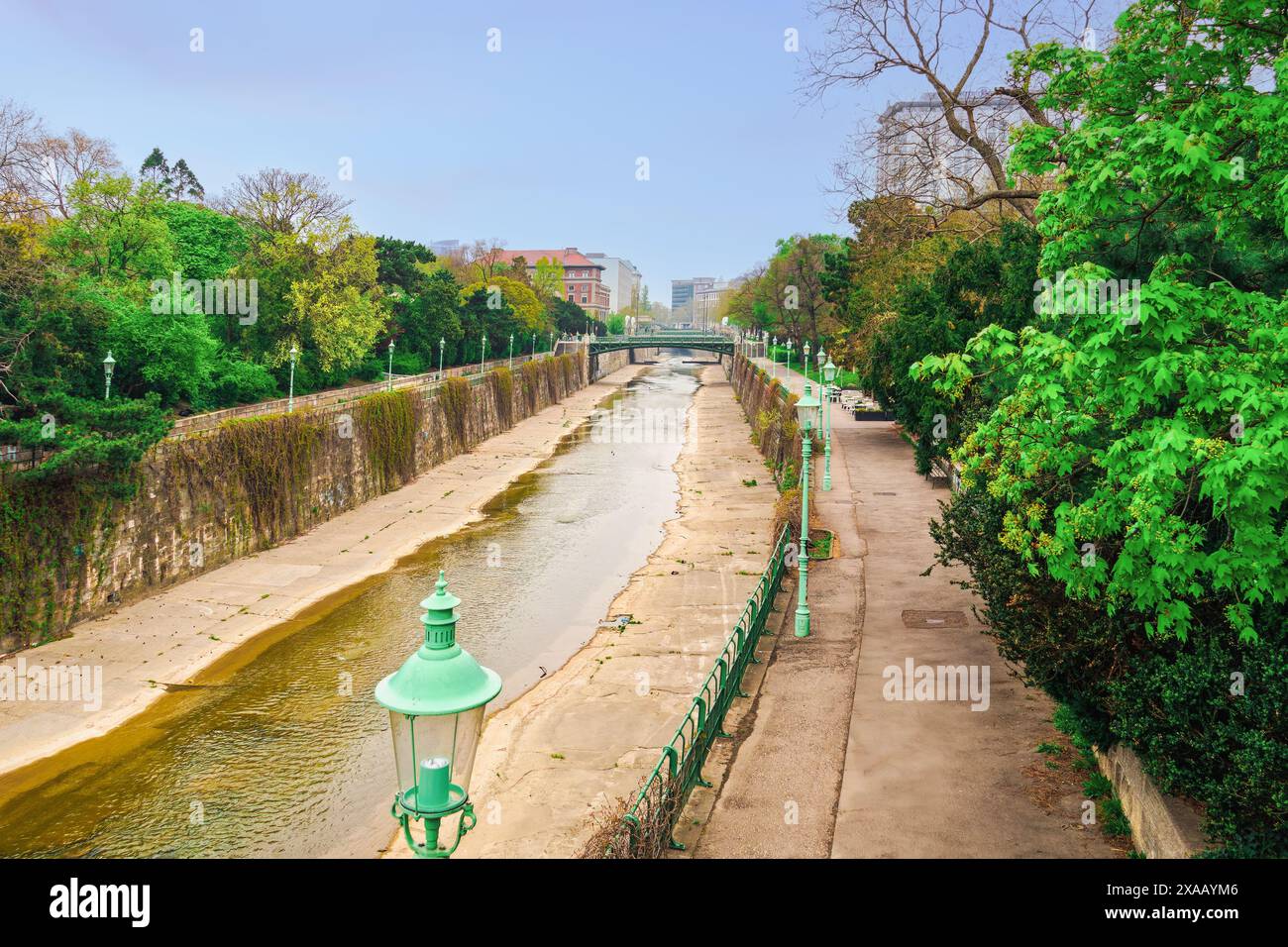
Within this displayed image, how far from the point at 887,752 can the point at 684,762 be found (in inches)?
126

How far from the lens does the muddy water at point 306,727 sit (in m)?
13.8

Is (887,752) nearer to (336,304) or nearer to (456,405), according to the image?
(456,405)

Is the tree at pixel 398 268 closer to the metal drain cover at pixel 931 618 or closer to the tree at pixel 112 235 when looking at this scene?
the tree at pixel 112 235

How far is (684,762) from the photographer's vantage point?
1084cm

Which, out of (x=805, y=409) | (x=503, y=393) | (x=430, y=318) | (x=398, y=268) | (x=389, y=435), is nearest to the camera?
(x=805, y=409)

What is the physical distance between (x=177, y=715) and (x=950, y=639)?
14911 millimetres

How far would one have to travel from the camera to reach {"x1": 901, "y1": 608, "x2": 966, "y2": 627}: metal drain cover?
17.6 metres

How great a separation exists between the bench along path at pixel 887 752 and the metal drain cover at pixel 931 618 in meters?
0.04

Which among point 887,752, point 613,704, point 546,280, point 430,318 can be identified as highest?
point 546,280

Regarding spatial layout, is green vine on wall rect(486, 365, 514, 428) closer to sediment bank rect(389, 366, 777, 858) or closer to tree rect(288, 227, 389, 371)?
tree rect(288, 227, 389, 371)

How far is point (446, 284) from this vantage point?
79812mm

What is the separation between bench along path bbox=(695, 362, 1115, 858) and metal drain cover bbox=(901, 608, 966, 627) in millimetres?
39

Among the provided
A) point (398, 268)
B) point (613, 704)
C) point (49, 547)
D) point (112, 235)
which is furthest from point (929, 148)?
point (398, 268)
